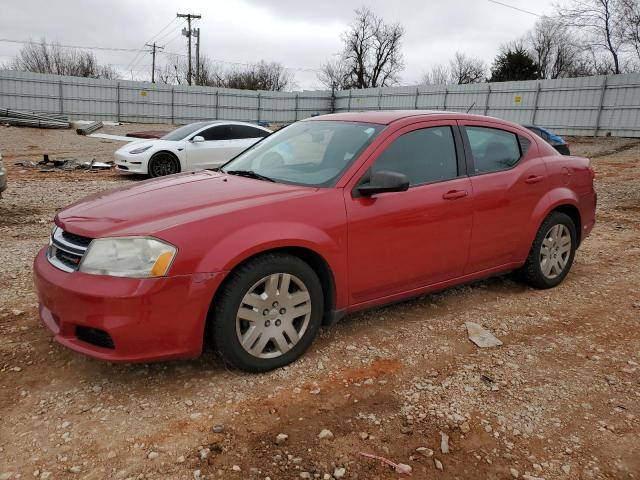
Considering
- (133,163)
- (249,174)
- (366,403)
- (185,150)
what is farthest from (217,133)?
(366,403)

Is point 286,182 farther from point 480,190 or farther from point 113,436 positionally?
point 113,436

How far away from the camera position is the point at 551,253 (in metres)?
4.61

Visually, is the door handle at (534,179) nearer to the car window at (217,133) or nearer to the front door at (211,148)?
the front door at (211,148)

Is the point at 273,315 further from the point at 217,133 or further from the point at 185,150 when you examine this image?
the point at 217,133

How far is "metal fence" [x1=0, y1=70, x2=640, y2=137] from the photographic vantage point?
76.8ft

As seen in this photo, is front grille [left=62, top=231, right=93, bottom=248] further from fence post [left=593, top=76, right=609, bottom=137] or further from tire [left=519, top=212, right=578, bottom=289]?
fence post [left=593, top=76, right=609, bottom=137]

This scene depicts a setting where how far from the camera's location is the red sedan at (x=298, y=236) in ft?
8.77

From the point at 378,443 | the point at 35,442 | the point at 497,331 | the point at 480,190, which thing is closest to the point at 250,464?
the point at 378,443

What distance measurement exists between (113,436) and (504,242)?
3.15 m

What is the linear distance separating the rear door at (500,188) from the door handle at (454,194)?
12 centimetres

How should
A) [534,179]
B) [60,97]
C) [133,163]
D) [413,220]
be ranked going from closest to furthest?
[413,220], [534,179], [133,163], [60,97]

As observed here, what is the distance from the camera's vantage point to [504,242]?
13.6 feet

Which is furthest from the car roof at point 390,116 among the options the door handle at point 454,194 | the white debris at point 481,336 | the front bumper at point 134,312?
the front bumper at point 134,312

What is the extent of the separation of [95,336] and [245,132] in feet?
32.7
